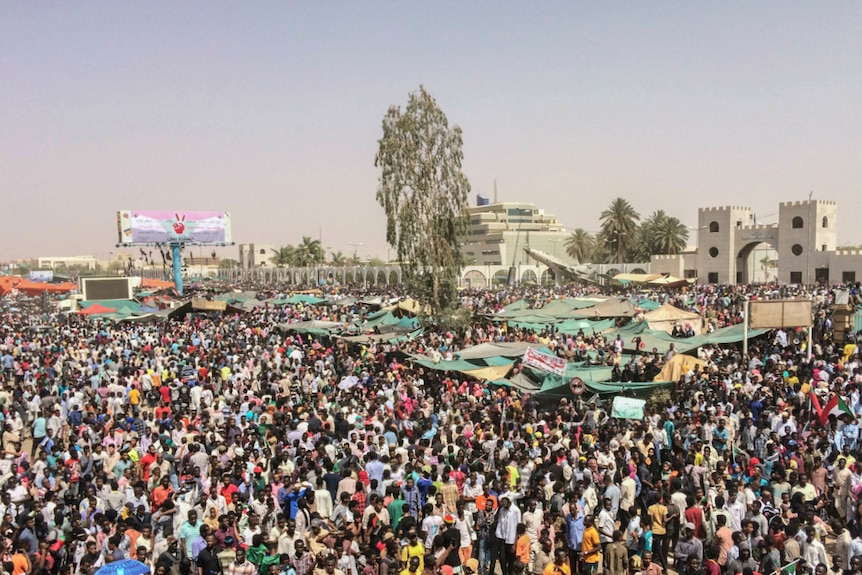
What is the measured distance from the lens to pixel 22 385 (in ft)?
59.1

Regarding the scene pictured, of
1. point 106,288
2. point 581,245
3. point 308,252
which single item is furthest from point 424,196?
point 308,252

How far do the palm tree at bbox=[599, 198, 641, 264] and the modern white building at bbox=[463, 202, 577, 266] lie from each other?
2339 cm

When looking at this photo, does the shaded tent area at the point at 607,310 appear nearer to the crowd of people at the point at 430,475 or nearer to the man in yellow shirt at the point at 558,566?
the crowd of people at the point at 430,475

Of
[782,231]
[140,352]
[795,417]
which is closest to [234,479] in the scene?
[795,417]

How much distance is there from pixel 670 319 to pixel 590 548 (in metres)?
17.9

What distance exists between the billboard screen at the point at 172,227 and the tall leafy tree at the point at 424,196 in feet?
138

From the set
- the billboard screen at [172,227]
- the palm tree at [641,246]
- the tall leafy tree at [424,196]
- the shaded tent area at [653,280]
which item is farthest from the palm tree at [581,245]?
the tall leafy tree at [424,196]

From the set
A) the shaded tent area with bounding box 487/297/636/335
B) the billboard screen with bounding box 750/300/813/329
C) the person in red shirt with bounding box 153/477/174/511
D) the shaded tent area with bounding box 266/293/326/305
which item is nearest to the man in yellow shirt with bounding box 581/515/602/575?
the person in red shirt with bounding box 153/477/174/511

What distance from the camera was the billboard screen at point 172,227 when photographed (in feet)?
200

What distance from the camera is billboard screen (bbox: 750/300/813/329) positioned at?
17953mm

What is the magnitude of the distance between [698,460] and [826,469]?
1789mm

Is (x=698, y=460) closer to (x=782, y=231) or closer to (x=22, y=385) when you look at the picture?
(x=22, y=385)

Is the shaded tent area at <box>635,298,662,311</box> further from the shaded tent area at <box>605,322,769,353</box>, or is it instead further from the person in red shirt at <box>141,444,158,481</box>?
the person in red shirt at <box>141,444,158,481</box>

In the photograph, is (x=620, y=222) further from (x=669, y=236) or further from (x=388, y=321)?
(x=388, y=321)
